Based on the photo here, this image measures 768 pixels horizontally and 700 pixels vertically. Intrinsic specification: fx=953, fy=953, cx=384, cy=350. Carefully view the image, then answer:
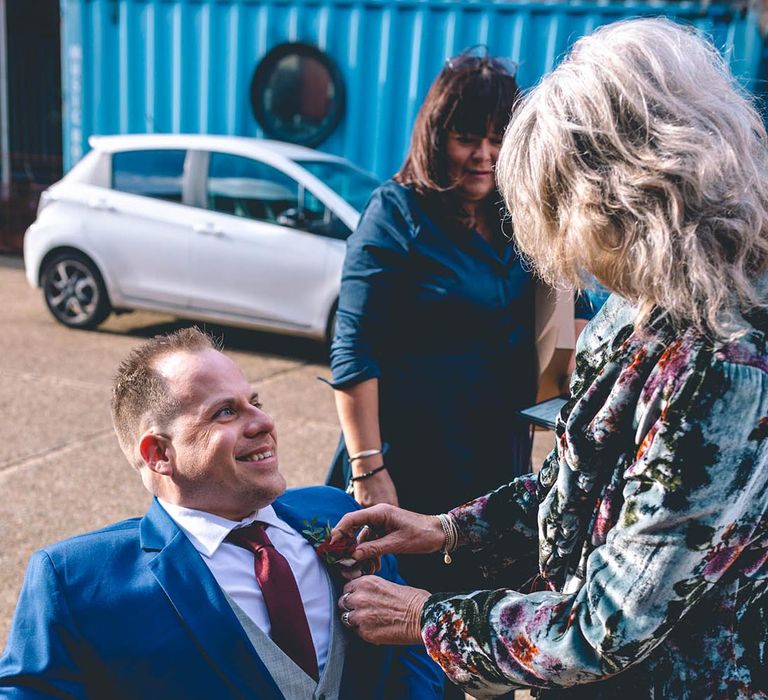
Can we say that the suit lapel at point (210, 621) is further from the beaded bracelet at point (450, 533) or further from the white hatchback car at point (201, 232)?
the white hatchback car at point (201, 232)

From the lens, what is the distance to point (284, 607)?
1846 millimetres

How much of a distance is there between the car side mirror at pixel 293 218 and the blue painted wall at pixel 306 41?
280 centimetres

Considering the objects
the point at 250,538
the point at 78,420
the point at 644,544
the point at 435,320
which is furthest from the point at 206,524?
the point at 78,420

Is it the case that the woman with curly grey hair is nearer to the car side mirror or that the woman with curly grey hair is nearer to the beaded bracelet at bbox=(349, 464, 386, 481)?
the beaded bracelet at bbox=(349, 464, 386, 481)

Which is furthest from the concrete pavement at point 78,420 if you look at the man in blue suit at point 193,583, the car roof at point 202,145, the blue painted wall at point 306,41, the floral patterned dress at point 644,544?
the blue painted wall at point 306,41

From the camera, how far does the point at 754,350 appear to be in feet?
3.97

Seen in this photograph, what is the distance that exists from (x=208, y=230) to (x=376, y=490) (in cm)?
519

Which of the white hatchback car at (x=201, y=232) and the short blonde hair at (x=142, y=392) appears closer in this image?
the short blonde hair at (x=142, y=392)

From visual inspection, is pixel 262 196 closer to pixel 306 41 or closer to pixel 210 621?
pixel 306 41

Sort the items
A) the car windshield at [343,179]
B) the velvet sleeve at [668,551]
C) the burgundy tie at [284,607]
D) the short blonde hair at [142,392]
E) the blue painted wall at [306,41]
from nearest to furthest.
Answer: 1. the velvet sleeve at [668,551]
2. the burgundy tie at [284,607]
3. the short blonde hair at [142,392]
4. the car windshield at [343,179]
5. the blue painted wall at [306,41]

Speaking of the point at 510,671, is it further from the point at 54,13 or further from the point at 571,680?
the point at 54,13

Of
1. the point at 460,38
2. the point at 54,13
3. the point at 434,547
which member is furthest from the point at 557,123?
A: the point at 54,13

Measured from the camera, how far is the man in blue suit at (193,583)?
1713 mm

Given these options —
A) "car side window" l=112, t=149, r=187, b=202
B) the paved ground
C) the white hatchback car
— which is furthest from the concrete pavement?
"car side window" l=112, t=149, r=187, b=202
